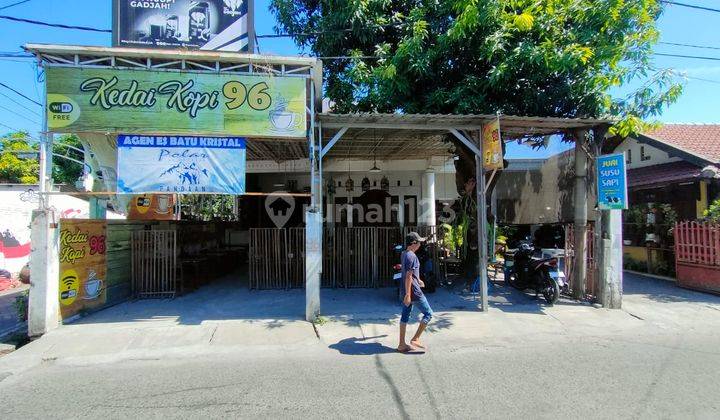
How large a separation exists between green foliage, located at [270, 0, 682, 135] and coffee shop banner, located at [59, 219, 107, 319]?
5786 mm

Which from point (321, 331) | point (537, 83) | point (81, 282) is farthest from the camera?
point (537, 83)

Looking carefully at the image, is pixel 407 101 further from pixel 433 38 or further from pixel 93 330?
pixel 93 330

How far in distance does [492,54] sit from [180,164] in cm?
600

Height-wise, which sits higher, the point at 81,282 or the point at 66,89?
the point at 66,89

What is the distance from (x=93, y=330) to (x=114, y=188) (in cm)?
263

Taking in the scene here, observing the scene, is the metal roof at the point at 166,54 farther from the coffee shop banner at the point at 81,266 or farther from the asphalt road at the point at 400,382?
the asphalt road at the point at 400,382

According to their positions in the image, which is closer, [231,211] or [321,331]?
[321,331]

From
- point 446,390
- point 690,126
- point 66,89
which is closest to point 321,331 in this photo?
point 446,390

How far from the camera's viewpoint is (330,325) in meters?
7.15

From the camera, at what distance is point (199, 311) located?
8.29 meters

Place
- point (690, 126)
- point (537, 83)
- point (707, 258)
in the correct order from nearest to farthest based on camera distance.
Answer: point (537, 83) → point (707, 258) → point (690, 126)

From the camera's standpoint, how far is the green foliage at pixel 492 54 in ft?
25.8

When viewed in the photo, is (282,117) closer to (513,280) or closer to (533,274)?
(533,274)

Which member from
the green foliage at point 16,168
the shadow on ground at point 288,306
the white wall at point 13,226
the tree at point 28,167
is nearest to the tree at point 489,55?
the shadow on ground at point 288,306
